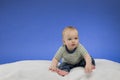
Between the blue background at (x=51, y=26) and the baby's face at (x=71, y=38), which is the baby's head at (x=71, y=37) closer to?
the baby's face at (x=71, y=38)

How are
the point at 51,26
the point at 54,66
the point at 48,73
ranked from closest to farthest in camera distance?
1. the point at 48,73
2. the point at 54,66
3. the point at 51,26

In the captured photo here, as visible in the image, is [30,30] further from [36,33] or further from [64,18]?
[64,18]

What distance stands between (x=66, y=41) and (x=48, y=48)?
588mm

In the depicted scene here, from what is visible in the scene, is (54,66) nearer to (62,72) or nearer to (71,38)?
(62,72)

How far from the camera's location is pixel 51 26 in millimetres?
2172

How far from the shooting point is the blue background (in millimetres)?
2145

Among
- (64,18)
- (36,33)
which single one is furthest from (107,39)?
(36,33)

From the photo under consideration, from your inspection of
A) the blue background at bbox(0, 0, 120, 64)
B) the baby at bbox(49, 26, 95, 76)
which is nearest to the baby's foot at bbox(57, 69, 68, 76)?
the baby at bbox(49, 26, 95, 76)

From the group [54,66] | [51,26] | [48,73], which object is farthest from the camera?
[51,26]

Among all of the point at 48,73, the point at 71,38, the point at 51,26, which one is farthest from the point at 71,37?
the point at 51,26

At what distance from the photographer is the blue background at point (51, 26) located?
2145 millimetres

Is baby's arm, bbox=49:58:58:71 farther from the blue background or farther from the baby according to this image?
the blue background

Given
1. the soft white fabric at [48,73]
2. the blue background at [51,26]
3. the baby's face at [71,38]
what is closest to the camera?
the soft white fabric at [48,73]

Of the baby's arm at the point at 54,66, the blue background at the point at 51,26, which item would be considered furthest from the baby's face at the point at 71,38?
the blue background at the point at 51,26
